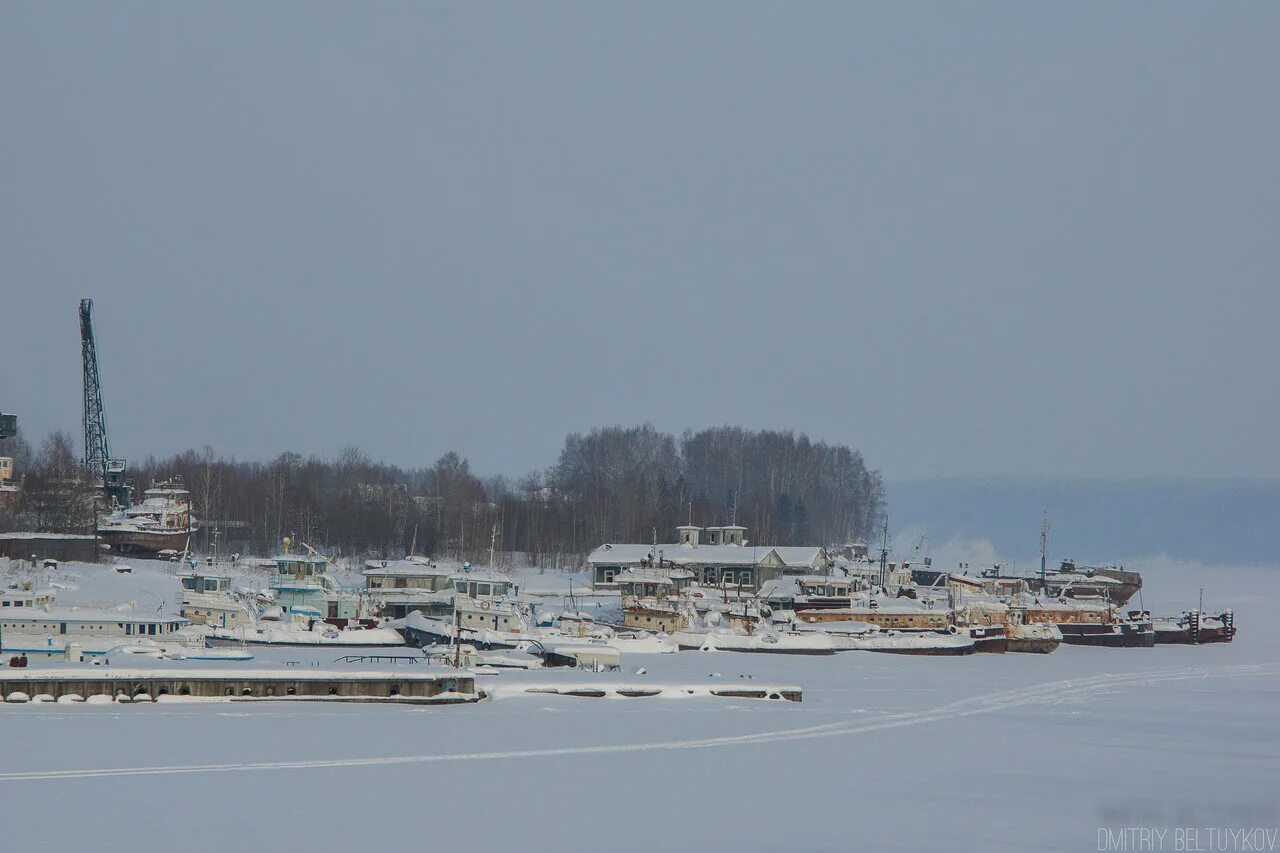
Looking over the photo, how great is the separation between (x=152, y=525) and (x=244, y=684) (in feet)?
183

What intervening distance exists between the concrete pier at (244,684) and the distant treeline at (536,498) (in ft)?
157

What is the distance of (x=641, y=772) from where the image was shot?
29.8 metres

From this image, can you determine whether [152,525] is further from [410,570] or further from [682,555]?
[682,555]

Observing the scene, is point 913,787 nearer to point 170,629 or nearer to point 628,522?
point 170,629

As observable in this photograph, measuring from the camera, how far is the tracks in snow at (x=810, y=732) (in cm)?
2792

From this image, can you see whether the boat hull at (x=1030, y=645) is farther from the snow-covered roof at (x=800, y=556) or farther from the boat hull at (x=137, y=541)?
the boat hull at (x=137, y=541)

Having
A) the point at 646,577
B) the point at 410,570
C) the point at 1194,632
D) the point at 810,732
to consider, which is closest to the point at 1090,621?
the point at 1194,632

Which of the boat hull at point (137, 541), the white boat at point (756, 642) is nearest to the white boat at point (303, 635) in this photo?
the white boat at point (756, 642)

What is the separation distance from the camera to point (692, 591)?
83938mm

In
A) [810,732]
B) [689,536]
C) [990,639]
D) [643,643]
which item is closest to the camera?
[810,732]

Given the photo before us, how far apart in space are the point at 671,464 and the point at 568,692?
10325cm

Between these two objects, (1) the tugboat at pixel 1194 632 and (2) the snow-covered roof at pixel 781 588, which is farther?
(2) the snow-covered roof at pixel 781 588

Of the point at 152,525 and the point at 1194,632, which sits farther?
the point at 152,525

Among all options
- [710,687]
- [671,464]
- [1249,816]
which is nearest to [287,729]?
[710,687]
